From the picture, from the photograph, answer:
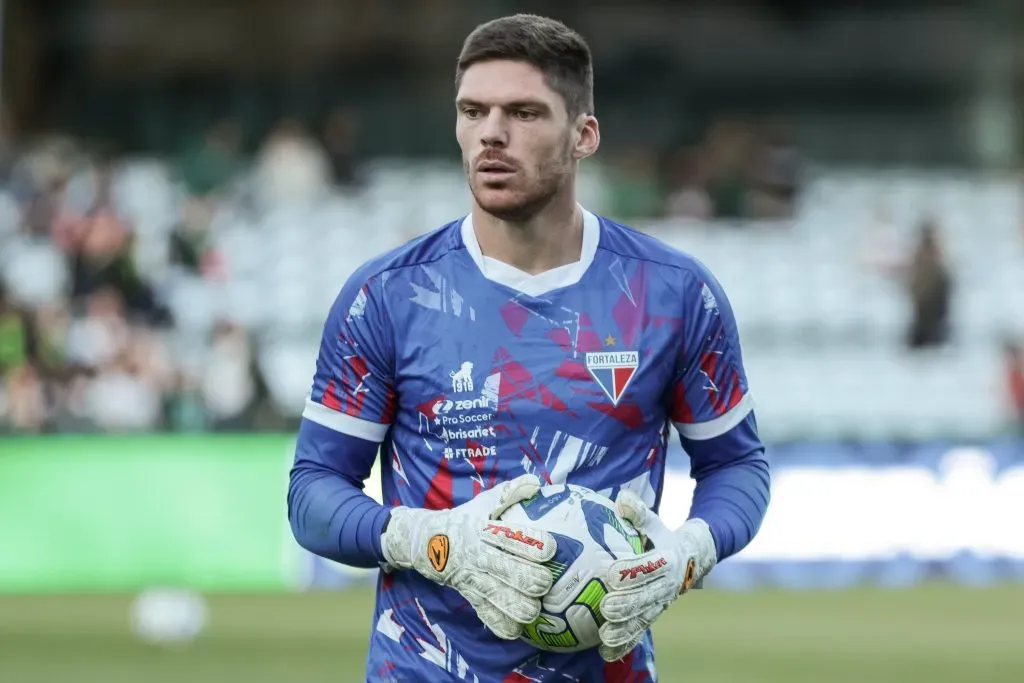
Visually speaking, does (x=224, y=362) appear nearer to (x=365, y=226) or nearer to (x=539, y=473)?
(x=365, y=226)

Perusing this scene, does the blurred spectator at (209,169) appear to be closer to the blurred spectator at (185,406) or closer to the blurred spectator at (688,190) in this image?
the blurred spectator at (185,406)

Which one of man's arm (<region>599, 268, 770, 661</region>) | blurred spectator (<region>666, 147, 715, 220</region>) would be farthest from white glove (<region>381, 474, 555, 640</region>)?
blurred spectator (<region>666, 147, 715, 220</region>)

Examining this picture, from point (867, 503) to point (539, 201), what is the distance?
38.7ft

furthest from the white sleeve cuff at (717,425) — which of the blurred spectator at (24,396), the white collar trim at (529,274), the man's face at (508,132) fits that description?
the blurred spectator at (24,396)

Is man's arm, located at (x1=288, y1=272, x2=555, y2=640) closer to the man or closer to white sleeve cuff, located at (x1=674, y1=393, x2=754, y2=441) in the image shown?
the man

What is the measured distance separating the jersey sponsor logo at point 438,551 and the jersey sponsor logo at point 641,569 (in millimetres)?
417

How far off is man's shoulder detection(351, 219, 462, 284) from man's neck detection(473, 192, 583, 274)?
93 mm

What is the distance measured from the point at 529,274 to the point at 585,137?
39 centimetres

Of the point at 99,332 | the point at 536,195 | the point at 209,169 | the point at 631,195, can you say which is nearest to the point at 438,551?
the point at 536,195

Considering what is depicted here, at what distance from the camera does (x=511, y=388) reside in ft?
14.5

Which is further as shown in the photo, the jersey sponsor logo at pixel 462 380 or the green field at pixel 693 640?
the green field at pixel 693 640

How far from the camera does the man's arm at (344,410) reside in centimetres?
451

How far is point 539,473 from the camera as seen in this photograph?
435cm

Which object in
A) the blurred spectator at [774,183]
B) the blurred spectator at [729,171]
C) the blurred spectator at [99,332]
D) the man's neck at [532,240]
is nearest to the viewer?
the man's neck at [532,240]
